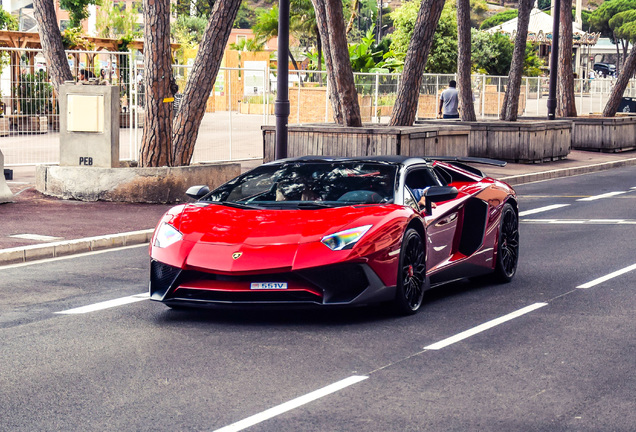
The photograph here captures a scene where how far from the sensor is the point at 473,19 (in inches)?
7397

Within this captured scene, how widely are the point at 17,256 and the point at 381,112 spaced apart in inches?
921

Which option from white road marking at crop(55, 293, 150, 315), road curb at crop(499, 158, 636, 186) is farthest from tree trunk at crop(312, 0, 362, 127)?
white road marking at crop(55, 293, 150, 315)

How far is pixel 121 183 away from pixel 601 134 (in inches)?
849

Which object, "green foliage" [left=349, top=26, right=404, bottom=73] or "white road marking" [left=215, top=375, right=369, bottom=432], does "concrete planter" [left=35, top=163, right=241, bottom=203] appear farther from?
"green foliage" [left=349, top=26, right=404, bottom=73]

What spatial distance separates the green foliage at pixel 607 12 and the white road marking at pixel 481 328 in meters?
134

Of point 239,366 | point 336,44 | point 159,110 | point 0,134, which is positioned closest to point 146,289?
point 239,366

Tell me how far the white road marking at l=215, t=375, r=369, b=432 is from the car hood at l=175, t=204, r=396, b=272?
1387 mm

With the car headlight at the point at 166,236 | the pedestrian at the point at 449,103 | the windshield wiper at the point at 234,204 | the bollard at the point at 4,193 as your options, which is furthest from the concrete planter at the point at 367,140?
the car headlight at the point at 166,236

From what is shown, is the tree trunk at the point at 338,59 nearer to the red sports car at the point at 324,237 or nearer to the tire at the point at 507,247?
the tire at the point at 507,247

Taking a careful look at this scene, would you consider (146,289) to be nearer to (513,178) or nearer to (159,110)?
(159,110)

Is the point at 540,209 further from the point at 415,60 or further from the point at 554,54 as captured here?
the point at 554,54

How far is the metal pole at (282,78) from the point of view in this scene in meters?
17.8

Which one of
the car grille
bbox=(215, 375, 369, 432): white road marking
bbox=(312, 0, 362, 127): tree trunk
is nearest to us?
bbox=(215, 375, 369, 432): white road marking

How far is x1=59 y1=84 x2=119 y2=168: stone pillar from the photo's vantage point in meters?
17.2
